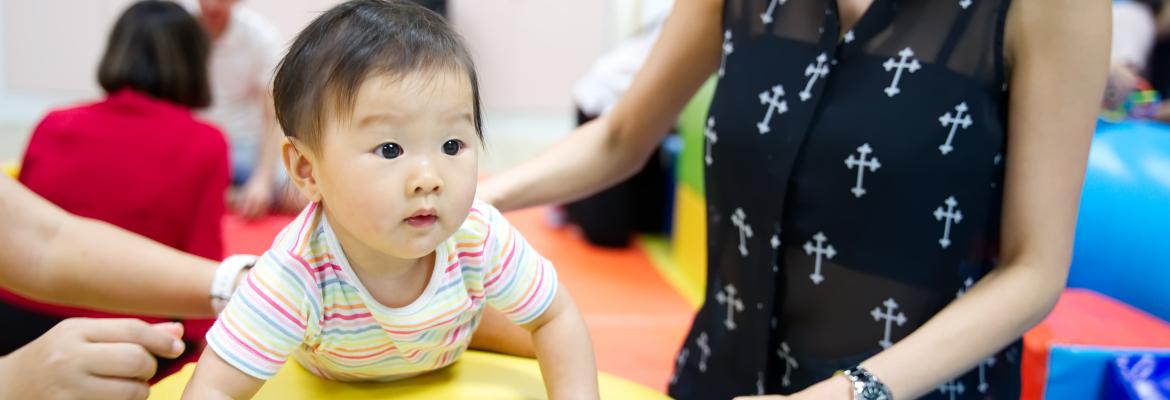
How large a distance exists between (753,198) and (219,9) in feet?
8.53

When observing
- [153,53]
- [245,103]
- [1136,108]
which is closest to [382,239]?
[153,53]

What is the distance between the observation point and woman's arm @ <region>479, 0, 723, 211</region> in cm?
99

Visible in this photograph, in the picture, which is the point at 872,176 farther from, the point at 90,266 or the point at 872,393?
the point at 90,266

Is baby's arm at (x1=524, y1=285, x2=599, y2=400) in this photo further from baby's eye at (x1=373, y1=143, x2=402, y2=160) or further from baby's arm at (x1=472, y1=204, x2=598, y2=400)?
baby's eye at (x1=373, y1=143, x2=402, y2=160)

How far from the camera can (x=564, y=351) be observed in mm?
795

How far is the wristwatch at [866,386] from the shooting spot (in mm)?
741

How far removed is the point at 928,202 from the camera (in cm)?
86

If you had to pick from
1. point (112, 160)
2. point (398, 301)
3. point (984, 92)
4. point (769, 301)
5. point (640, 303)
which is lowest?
point (640, 303)

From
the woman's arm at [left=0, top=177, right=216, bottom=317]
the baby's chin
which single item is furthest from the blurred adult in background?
the baby's chin

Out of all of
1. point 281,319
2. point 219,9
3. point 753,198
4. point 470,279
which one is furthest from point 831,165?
point 219,9

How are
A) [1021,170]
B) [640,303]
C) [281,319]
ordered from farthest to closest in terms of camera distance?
[640,303] → [1021,170] → [281,319]

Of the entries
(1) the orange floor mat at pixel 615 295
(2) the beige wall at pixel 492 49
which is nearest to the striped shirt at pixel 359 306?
(1) the orange floor mat at pixel 615 295

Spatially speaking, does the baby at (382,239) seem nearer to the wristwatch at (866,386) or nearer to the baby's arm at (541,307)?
the baby's arm at (541,307)

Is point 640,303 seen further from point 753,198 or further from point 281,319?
point 281,319
